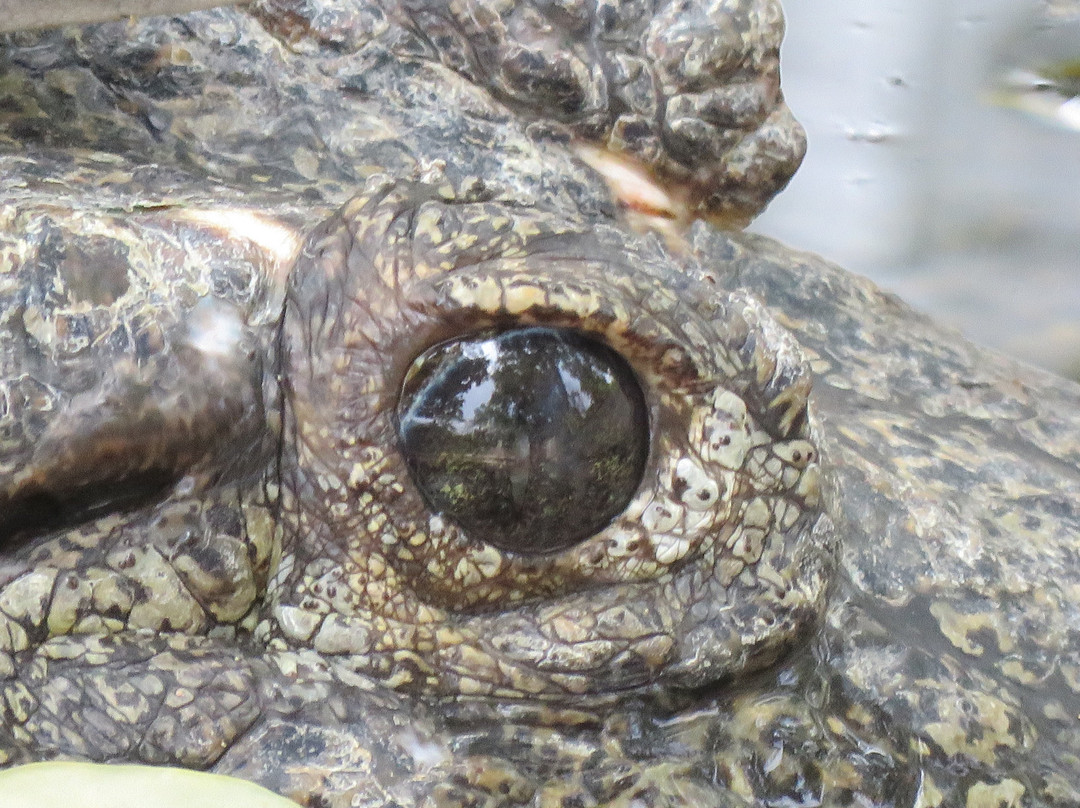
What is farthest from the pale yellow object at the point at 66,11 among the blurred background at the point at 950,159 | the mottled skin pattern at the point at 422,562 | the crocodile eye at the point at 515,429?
the blurred background at the point at 950,159

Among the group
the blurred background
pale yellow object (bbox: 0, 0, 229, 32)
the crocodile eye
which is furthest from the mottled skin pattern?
Result: the blurred background

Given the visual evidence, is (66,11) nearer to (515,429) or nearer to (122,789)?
(515,429)

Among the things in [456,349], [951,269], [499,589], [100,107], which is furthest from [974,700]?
[951,269]

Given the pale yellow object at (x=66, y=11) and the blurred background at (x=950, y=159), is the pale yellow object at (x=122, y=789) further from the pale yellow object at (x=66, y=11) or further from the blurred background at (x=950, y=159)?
the blurred background at (x=950, y=159)

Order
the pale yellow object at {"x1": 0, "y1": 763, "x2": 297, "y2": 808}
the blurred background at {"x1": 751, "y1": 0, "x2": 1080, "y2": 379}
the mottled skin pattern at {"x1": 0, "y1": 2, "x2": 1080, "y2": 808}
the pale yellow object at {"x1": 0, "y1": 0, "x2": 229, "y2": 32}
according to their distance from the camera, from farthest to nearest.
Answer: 1. the blurred background at {"x1": 751, "y1": 0, "x2": 1080, "y2": 379}
2. the pale yellow object at {"x1": 0, "y1": 0, "x2": 229, "y2": 32}
3. the mottled skin pattern at {"x1": 0, "y1": 2, "x2": 1080, "y2": 808}
4. the pale yellow object at {"x1": 0, "y1": 763, "x2": 297, "y2": 808}

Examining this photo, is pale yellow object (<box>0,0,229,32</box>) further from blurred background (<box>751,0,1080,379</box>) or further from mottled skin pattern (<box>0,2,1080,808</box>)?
blurred background (<box>751,0,1080,379</box>)

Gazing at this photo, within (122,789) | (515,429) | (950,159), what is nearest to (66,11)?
(515,429)

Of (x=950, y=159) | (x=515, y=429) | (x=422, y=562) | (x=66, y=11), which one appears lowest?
(x=950, y=159)
